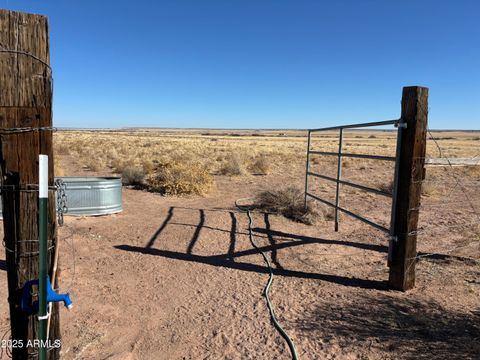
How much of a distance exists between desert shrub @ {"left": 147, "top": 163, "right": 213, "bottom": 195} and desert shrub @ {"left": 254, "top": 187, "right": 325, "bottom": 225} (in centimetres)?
254

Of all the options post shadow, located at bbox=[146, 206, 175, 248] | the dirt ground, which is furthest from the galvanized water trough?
post shadow, located at bbox=[146, 206, 175, 248]

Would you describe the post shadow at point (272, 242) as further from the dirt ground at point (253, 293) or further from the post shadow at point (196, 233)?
the post shadow at point (196, 233)

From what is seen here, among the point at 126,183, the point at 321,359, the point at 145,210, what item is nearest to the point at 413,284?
the point at 321,359

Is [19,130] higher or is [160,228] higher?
[19,130]

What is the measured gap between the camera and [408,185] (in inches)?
184

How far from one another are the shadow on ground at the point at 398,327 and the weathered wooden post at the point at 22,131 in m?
2.56

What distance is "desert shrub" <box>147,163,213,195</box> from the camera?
11.6m

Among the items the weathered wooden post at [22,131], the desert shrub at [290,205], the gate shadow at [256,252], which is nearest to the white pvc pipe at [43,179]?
the weathered wooden post at [22,131]

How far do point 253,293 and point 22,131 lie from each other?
3.21 metres

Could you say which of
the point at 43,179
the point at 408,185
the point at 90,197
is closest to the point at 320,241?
the point at 408,185

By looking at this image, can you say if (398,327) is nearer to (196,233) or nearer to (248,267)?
(248,267)

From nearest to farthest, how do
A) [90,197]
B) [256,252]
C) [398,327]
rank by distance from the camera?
[398,327], [256,252], [90,197]

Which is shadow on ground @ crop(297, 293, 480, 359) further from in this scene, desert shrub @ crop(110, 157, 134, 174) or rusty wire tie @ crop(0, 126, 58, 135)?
desert shrub @ crop(110, 157, 134, 174)

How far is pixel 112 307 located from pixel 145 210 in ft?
17.3
